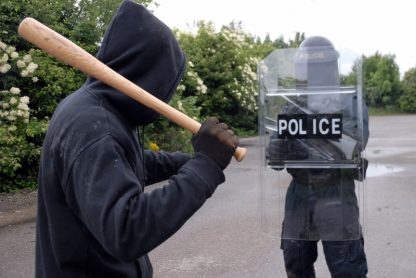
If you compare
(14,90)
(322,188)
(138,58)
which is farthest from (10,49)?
(138,58)

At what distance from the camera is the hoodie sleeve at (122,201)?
139cm

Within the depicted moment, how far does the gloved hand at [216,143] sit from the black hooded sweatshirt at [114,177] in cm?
3

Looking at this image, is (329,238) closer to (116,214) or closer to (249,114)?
(116,214)

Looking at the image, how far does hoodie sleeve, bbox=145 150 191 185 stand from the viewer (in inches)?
84.8

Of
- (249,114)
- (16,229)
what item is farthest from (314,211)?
(249,114)

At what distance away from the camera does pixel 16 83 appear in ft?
28.5

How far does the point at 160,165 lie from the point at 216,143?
63 cm

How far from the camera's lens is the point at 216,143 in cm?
158

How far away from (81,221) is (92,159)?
0.77 feet

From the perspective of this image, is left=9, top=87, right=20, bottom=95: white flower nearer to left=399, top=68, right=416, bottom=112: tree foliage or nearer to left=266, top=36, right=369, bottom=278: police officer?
left=266, top=36, right=369, bottom=278: police officer

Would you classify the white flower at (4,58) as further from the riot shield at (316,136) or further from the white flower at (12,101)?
the riot shield at (316,136)

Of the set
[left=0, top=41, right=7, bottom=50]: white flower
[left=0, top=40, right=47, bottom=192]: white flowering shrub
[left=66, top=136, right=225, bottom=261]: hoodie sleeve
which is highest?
[left=66, top=136, right=225, bottom=261]: hoodie sleeve

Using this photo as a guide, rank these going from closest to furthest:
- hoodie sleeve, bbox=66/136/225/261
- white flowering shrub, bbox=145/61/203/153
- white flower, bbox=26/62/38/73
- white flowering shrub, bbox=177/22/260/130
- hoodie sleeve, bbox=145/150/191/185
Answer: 1. hoodie sleeve, bbox=66/136/225/261
2. hoodie sleeve, bbox=145/150/191/185
3. white flower, bbox=26/62/38/73
4. white flowering shrub, bbox=145/61/203/153
5. white flowering shrub, bbox=177/22/260/130

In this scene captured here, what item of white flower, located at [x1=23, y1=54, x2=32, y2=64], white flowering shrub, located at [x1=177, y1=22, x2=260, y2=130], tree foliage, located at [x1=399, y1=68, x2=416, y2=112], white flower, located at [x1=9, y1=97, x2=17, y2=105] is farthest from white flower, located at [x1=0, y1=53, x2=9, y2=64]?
tree foliage, located at [x1=399, y1=68, x2=416, y2=112]
